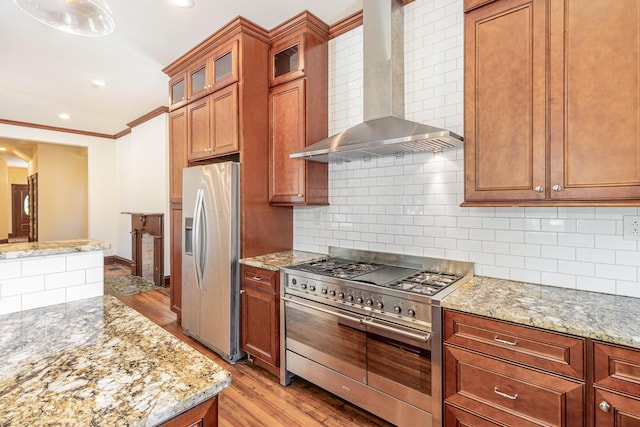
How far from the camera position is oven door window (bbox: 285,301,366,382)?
6.63ft

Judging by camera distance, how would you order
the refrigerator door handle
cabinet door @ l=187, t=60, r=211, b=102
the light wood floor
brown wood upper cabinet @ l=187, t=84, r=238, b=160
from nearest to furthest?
the light wood floor < brown wood upper cabinet @ l=187, t=84, r=238, b=160 < the refrigerator door handle < cabinet door @ l=187, t=60, r=211, b=102

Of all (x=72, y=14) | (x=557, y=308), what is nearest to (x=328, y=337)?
(x=557, y=308)

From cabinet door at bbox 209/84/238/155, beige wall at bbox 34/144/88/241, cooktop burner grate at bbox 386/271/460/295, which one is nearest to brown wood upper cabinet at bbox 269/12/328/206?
cabinet door at bbox 209/84/238/155

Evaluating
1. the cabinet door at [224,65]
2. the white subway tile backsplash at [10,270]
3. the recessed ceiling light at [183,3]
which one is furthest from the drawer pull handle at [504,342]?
the recessed ceiling light at [183,3]

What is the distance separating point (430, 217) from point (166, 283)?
4.71 metres

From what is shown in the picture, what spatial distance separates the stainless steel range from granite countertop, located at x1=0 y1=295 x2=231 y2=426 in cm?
117

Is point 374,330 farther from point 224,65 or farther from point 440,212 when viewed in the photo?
point 224,65

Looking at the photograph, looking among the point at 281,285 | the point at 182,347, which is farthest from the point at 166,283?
the point at 182,347

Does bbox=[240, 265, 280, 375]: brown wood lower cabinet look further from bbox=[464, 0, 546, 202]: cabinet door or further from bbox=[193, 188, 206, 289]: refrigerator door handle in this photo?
bbox=[464, 0, 546, 202]: cabinet door

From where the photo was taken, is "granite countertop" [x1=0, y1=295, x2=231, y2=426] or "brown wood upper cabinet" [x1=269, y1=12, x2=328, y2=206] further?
"brown wood upper cabinet" [x1=269, y1=12, x2=328, y2=206]

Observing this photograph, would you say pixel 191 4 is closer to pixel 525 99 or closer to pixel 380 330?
pixel 525 99

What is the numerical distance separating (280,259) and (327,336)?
2.74ft

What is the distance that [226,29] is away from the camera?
2795mm

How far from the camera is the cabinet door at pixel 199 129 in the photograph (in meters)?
3.16
